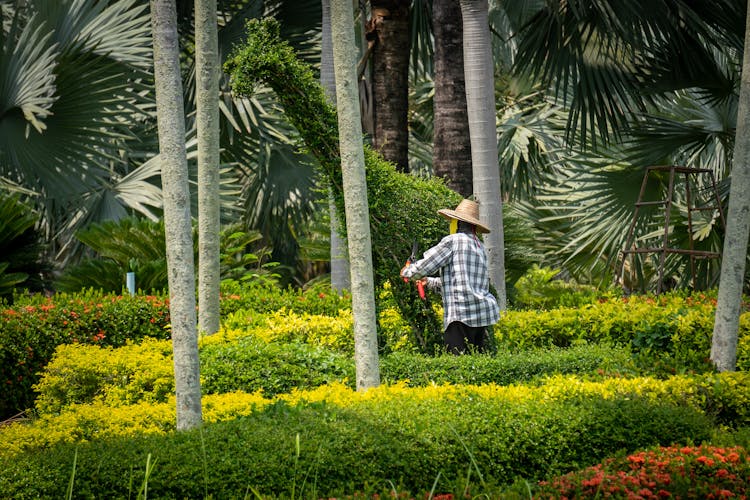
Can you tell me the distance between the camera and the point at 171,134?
4.86 m

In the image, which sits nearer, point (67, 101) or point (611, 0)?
point (611, 0)

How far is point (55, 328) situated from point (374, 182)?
11.2ft

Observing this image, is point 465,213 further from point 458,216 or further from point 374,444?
point 374,444

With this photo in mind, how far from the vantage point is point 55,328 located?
8.30 m

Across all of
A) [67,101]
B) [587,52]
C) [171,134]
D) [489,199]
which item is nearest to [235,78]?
[171,134]

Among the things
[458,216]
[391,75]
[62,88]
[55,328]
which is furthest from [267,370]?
[62,88]

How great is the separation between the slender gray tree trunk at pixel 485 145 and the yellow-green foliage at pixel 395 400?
291cm

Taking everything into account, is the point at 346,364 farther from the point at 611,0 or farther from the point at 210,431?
the point at 611,0

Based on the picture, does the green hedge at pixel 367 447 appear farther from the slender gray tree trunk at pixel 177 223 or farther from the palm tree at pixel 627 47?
the palm tree at pixel 627 47

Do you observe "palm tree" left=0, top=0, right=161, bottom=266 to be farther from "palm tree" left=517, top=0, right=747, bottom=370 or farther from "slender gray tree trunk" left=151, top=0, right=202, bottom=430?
"slender gray tree trunk" left=151, top=0, right=202, bottom=430

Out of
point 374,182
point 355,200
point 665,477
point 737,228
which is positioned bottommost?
point 665,477

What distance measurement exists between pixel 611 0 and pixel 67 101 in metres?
6.06

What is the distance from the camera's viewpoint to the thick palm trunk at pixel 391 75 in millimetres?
10469

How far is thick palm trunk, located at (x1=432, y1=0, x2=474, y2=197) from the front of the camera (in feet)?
32.5
